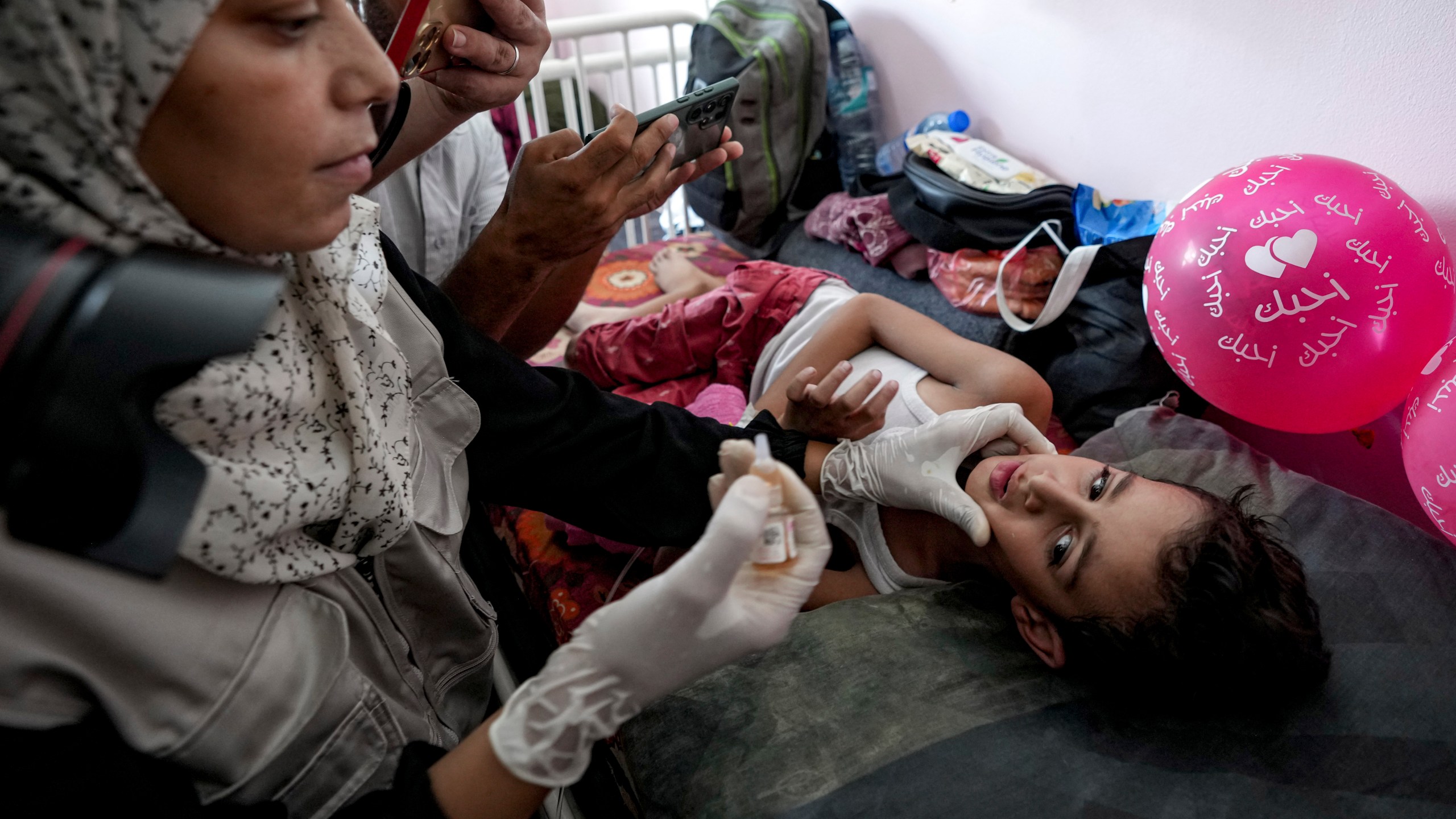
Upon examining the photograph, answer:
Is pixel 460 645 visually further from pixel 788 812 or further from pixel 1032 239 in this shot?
pixel 1032 239

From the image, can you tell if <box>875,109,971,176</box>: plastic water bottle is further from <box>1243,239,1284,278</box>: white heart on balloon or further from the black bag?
<box>1243,239,1284,278</box>: white heart on balloon

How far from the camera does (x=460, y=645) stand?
1.08 metres

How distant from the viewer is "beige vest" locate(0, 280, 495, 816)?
2.10 feet

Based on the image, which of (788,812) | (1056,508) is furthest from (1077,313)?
(788,812)

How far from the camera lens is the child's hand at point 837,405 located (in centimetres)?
136

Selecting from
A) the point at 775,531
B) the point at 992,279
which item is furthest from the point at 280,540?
the point at 992,279

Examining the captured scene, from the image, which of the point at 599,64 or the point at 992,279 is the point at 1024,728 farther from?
the point at 599,64

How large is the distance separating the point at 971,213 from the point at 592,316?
3.35 ft

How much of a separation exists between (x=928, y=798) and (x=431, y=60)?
1174 mm

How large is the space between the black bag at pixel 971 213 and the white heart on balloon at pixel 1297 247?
676 millimetres

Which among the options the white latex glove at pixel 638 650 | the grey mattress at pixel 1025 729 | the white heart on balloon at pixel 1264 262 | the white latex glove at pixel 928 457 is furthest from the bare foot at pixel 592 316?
the white latex glove at pixel 638 650

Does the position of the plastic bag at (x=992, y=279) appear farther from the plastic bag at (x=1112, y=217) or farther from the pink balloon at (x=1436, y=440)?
the pink balloon at (x=1436, y=440)

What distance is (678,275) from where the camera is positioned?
2426 mm

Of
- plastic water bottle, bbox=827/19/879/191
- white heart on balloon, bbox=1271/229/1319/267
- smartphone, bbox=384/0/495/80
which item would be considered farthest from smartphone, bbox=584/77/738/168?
plastic water bottle, bbox=827/19/879/191
